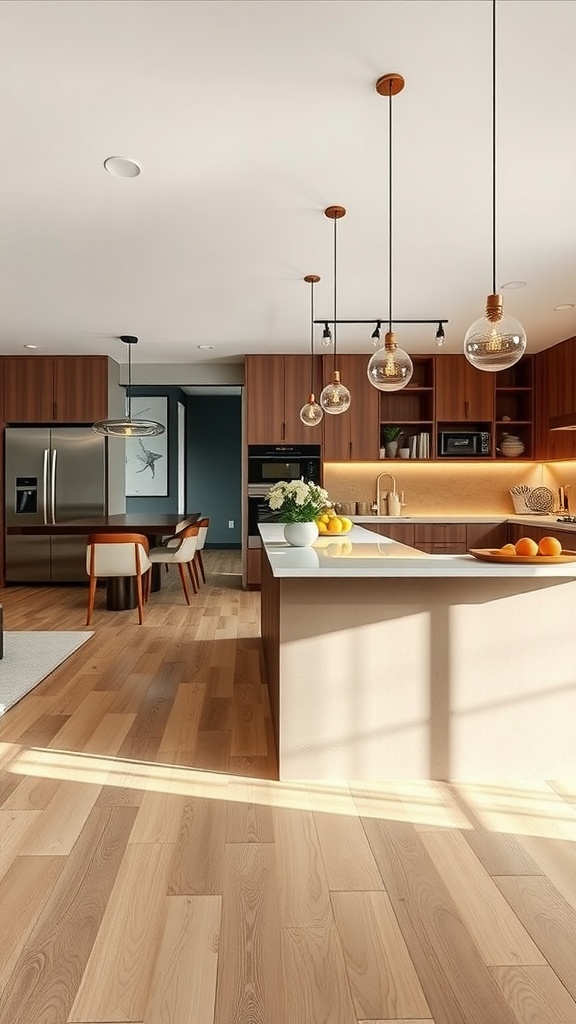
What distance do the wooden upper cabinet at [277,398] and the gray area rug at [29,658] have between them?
307 centimetres

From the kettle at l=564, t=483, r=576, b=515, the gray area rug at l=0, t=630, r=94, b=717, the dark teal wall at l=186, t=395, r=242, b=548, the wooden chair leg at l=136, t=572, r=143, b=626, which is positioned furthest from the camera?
the dark teal wall at l=186, t=395, r=242, b=548

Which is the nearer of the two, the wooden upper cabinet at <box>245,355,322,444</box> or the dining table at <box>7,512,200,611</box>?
the dining table at <box>7,512,200,611</box>

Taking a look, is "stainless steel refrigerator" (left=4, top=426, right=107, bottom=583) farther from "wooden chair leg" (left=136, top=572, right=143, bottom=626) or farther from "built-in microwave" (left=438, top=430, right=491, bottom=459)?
"built-in microwave" (left=438, top=430, right=491, bottom=459)

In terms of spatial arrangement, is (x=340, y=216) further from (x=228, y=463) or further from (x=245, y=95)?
(x=228, y=463)

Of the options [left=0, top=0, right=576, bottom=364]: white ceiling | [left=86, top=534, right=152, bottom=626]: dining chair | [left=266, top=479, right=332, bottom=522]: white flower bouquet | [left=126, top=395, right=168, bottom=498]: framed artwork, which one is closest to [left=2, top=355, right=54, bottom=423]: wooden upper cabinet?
[left=0, top=0, right=576, bottom=364]: white ceiling

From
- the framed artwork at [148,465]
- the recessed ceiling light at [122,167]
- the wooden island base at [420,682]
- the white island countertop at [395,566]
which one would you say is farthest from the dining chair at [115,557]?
the framed artwork at [148,465]

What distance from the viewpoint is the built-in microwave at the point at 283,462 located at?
23.5 feet

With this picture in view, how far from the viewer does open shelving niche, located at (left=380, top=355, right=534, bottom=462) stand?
7117mm

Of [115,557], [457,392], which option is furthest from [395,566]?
[457,392]

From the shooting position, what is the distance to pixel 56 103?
99.5 inches

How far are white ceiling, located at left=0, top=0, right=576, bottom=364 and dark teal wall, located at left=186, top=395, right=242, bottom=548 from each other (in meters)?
6.02

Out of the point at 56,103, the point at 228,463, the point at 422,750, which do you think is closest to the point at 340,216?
the point at 56,103

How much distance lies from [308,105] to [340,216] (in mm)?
1056

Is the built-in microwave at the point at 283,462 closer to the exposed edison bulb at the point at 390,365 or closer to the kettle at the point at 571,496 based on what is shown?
the kettle at the point at 571,496
